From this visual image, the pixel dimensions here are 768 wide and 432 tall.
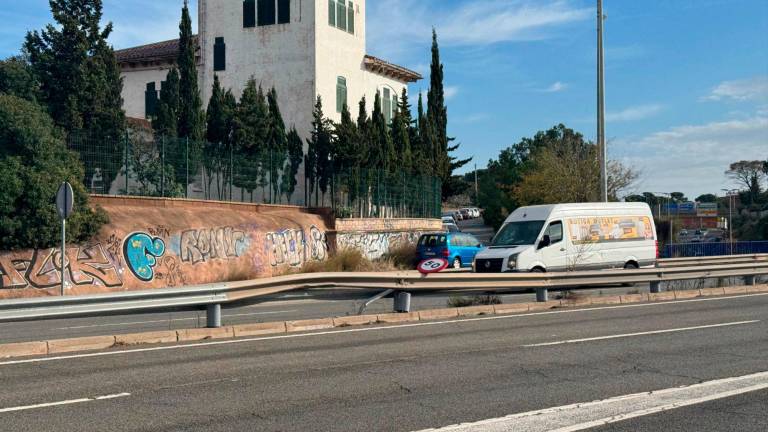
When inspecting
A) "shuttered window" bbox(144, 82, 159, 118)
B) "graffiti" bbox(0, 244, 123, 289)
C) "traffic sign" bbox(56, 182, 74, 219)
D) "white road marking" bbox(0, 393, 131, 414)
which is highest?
"shuttered window" bbox(144, 82, 159, 118)

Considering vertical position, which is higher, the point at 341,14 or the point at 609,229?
the point at 341,14

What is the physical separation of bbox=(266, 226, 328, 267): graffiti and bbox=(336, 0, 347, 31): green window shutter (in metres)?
15.3

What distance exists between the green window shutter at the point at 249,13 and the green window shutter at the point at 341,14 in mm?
4405

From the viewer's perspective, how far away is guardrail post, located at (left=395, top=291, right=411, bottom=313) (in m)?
14.9

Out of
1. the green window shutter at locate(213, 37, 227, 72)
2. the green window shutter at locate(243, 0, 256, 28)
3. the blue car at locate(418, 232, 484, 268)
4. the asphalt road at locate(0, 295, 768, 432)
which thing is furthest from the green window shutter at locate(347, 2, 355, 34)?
the asphalt road at locate(0, 295, 768, 432)

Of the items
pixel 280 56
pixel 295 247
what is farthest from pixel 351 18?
pixel 295 247

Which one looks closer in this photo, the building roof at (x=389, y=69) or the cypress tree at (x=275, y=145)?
the cypress tree at (x=275, y=145)

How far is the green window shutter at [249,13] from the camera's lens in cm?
4381

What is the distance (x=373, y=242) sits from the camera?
119 feet

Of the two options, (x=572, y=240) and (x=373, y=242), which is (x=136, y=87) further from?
(x=572, y=240)

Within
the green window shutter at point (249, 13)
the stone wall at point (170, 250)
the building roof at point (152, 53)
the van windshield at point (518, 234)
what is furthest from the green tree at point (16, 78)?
the van windshield at point (518, 234)

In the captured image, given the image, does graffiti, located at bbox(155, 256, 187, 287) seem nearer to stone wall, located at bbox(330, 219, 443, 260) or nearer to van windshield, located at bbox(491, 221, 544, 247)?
stone wall, located at bbox(330, 219, 443, 260)

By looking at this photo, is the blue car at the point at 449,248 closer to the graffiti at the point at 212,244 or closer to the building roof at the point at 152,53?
the graffiti at the point at 212,244

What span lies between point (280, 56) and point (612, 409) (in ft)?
125
